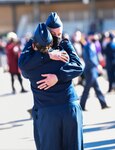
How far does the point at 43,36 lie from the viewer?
174 inches

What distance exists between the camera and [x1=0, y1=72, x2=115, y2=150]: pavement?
7730 millimetres

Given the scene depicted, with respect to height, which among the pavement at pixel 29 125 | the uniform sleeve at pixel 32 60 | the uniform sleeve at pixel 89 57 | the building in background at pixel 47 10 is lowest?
the building in background at pixel 47 10

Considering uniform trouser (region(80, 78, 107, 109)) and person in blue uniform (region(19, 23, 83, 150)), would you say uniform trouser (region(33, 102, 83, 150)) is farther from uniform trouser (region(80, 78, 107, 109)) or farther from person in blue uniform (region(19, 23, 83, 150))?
uniform trouser (region(80, 78, 107, 109))

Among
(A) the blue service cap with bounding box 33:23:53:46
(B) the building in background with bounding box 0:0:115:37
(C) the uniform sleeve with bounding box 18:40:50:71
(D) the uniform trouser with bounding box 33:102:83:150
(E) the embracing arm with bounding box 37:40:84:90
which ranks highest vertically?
(A) the blue service cap with bounding box 33:23:53:46

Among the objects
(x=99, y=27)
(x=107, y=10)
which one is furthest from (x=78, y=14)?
(x=99, y=27)

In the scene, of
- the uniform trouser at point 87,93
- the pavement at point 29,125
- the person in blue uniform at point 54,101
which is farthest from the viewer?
the uniform trouser at point 87,93

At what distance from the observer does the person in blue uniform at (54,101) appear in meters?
4.53

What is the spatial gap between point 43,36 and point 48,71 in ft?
1.04

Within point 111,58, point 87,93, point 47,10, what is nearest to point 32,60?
point 87,93

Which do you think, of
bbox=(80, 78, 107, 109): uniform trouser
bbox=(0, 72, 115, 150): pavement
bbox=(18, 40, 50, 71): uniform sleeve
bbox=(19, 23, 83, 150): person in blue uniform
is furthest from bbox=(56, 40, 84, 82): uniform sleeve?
bbox=(80, 78, 107, 109): uniform trouser

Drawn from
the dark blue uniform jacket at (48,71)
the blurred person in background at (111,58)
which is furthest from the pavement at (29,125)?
the dark blue uniform jacket at (48,71)

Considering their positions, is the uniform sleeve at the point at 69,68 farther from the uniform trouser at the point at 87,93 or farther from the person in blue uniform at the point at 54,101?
the uniform trouser at the point at 87,93

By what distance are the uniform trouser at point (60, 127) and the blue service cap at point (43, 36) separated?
0.55 meters

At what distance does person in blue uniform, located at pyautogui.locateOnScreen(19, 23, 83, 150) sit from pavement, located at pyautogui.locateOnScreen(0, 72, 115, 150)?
2777mm
